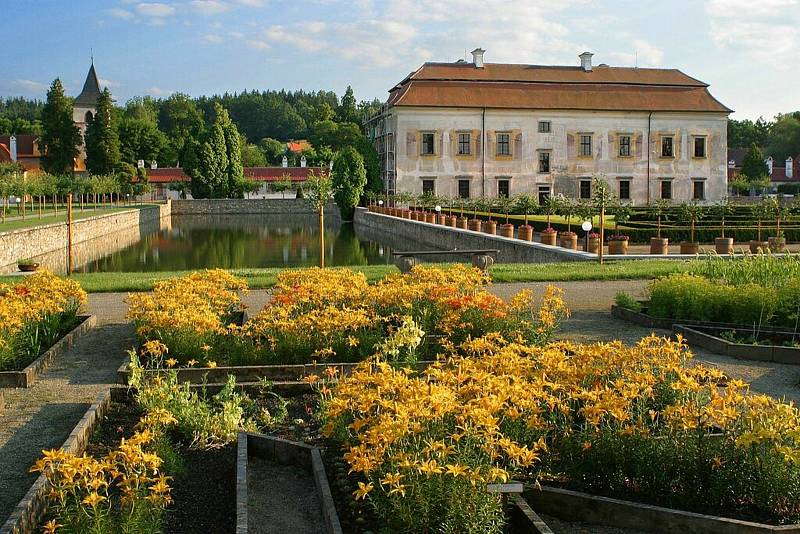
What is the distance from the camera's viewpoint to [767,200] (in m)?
24.4

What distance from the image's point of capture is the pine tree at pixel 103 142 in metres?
62.3

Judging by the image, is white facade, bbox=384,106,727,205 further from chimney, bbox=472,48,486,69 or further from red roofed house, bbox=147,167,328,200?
red roofed house, bbox=147,167,328,200

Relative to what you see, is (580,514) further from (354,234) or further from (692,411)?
(354,234)

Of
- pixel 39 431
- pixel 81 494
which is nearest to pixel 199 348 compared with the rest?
pixel 39 431

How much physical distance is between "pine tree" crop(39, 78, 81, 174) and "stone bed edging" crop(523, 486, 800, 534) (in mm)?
61153

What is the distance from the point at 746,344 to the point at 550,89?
134ft

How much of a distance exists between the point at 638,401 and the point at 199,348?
171 inches

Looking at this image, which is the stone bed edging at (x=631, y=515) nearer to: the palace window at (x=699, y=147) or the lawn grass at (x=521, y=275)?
the lawn grass at (x=521, y=275)

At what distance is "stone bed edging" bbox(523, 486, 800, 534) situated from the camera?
432 centimetres

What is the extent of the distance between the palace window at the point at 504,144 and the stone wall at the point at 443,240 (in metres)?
8.09

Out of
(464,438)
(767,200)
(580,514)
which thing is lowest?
(580,514)

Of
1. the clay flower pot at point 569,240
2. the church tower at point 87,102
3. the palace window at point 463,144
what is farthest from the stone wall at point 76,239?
the church tower at point 87,102

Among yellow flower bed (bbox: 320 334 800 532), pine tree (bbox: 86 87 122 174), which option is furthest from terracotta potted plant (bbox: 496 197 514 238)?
pine tree (bbox: 86 87 122 174)

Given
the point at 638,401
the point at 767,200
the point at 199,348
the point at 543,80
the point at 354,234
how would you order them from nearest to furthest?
the point at 638,401 → the point at 199,348 → the point at 767,200 → the point at 354,234 → the point at 543,80
